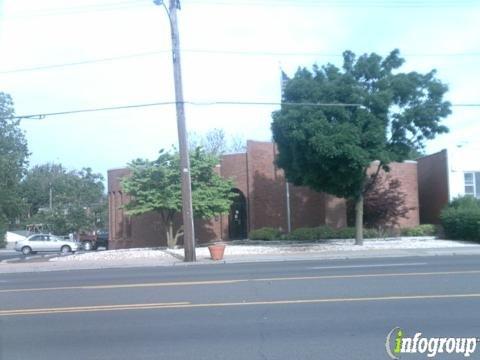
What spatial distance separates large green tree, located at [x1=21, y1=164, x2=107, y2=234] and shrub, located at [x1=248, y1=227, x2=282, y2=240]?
1227 inches

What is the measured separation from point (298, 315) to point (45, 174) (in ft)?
262

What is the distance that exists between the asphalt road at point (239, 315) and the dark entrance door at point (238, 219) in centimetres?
2040

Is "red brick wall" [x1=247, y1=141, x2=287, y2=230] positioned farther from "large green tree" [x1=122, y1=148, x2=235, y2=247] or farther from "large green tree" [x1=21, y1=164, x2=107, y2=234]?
"large green tree" [x1=21, y1=164, x2=107, y2=234]

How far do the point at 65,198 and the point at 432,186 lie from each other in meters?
38.4

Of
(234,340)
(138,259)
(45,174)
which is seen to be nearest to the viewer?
(234,340)

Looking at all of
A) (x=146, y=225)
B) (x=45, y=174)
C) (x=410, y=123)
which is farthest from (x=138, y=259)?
(x=45, y=174)

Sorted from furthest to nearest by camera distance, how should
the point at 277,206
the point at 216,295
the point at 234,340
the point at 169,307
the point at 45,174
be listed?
the point at 45,174
the point at 277,206
the point at 216,295
the point at 169,307
the point at 234,340

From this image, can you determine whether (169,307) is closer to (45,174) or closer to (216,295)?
(216,295)

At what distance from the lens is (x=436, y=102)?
2667cm

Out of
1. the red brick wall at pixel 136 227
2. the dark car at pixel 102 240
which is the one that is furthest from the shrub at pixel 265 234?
the dark car at pixel 102 240

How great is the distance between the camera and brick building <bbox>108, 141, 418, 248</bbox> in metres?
34.6

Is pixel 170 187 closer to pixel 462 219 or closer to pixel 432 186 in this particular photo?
pixel 462 219

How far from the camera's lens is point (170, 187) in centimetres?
2998

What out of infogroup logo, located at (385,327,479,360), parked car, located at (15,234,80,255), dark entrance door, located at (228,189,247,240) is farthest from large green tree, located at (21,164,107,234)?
infogroup logo, located at (385,327,479,360)
